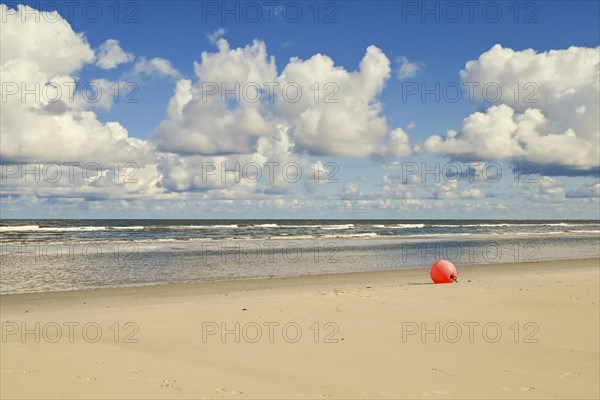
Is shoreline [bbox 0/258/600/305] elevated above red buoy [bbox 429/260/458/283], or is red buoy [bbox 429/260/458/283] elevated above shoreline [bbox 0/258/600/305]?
red buoy [bbox 429/260/458/283]

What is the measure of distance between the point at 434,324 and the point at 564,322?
2.71 m

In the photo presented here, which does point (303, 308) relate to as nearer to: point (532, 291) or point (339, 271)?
point (532, 291)

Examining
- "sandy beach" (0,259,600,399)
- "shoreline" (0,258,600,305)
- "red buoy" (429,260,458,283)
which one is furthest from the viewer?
"red buoy" (429,260,458,283)

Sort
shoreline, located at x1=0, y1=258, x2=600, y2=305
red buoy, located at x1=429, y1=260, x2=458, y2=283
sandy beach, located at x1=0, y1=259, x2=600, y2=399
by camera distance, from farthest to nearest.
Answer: red buoy, located at x1=429, y1=260, x2=458, y2=283 → shoreline, located at x1=0, y1=258, x2=600, y2=305 → sandy beach, located at x1=0, y1=259, x2=600, y2=399

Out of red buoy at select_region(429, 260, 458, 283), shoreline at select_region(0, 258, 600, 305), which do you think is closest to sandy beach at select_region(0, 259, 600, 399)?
shoreline at select_region(0, 258, 600, 305)

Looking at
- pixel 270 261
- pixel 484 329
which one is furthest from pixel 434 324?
pixel 270 261

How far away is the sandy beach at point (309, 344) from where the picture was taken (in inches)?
265

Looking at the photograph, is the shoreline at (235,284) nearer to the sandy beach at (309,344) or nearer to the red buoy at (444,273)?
the sandy beach at (309,344)

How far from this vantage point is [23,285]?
55.9ft

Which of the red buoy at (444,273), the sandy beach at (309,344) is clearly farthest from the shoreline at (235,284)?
the red buoy at (444,273)

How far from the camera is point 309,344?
29.0 ft

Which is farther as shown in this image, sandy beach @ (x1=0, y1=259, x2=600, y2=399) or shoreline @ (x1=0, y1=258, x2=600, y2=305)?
shoreline @ (x1=0, y1=258, x2=600, y2=305)

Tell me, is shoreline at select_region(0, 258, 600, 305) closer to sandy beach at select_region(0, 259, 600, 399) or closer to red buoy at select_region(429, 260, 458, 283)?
sandy beach at select_region(0, 259, 600, 399)

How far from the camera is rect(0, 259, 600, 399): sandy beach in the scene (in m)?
6.74
